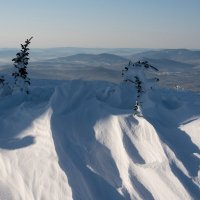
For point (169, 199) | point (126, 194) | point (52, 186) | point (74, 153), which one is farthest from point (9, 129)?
point (169, 199)

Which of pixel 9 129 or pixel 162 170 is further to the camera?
pixel 9 129

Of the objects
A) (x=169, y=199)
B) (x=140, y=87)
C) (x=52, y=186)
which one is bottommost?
(x=169, y=199)

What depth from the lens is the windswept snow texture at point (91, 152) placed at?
13.7 m

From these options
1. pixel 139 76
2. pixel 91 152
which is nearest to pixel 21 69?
pixel 139 76

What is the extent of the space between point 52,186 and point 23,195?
3.53 feet

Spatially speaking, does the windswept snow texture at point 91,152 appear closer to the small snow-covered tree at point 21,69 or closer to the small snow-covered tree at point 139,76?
the small snow-covered tree at point 139,76

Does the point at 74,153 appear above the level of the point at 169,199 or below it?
above

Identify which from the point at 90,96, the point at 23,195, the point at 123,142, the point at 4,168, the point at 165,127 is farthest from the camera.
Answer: the point at 90,96

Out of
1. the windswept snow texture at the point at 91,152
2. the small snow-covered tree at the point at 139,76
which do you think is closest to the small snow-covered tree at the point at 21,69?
the windswept snow texture at the point at 91,152

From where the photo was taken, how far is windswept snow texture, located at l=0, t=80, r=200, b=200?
13.7 meters

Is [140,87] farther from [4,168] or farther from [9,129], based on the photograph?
[4,168]

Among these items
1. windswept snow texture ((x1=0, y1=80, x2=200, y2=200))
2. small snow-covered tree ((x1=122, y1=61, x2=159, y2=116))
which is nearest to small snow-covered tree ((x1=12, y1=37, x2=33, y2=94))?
windswept snow texture ((x1=0, y1=80, x2=200, y2=200))

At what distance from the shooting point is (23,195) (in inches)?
500

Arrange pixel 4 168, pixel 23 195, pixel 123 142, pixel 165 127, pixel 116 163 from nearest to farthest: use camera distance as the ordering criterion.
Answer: pixel 23 195, pixel 4 168, pixel 116 163, pixel 123 142, pixel 165 127
